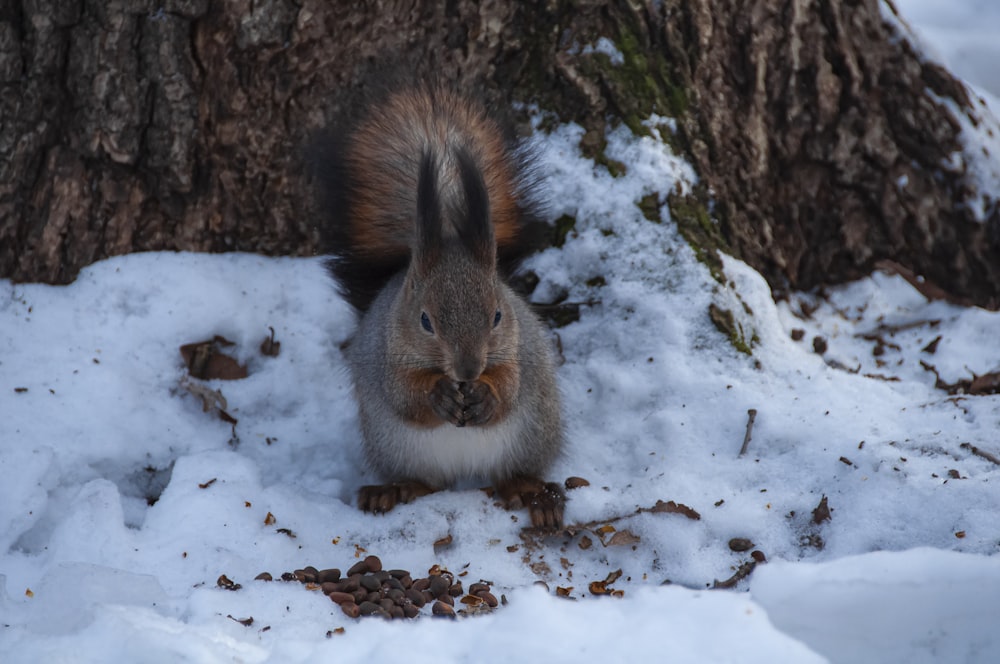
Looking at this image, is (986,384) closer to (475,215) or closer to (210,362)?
(475,215)

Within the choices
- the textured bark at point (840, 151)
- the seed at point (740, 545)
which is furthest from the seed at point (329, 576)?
the textured bark at point (840, 151)

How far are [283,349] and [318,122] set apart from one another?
2.43ft

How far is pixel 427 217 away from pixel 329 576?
2.85 ft

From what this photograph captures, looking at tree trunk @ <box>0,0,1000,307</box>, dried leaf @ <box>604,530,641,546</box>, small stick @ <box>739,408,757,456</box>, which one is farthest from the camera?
tree trunk @ <box>0,0,1000,307</box>

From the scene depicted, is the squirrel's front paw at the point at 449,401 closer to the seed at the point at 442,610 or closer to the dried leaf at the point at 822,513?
the seed at the point at 442,610

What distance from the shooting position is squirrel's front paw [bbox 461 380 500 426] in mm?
2467

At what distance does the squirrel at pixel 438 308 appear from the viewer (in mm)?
2379

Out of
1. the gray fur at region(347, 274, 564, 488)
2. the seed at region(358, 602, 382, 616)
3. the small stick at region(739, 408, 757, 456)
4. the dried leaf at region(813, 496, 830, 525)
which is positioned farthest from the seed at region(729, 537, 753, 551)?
the seed at region(358, 602, 382, 616)

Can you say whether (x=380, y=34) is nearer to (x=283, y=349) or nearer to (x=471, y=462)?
(x=283, y=349)

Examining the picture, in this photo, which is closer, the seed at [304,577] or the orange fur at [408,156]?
the seed at [304,577]

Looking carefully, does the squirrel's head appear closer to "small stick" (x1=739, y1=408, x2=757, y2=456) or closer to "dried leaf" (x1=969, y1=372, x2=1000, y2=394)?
"small stick" (x1=739, y1=408, x2=757, y2=456)

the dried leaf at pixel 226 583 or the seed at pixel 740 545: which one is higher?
the seed at pixel 740 545

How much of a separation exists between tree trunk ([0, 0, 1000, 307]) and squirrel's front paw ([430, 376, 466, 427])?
98 cm

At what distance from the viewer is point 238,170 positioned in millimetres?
3076
